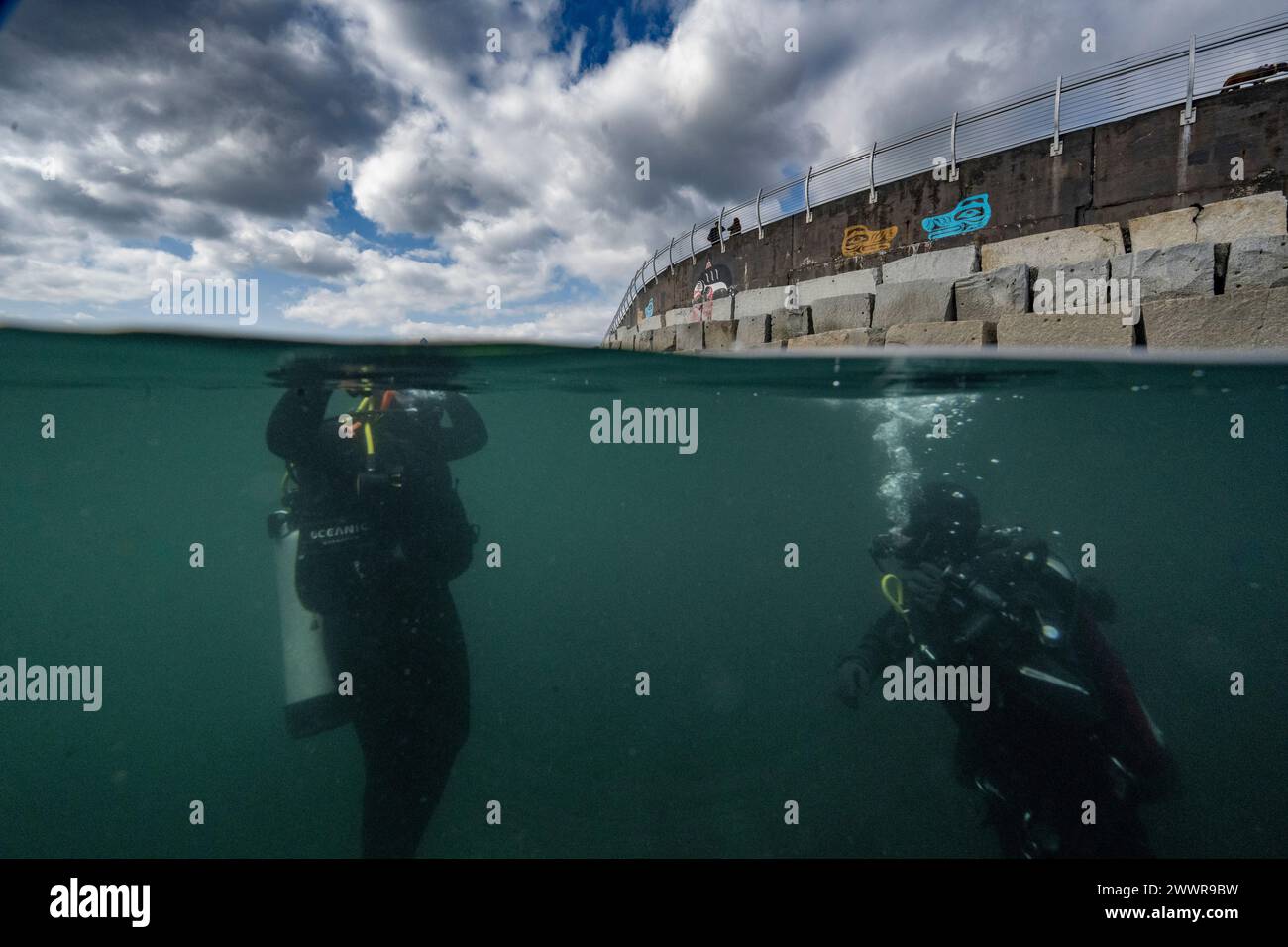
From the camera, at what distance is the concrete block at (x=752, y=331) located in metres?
11.0

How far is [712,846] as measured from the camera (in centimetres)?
873

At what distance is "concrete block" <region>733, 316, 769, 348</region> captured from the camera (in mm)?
10953

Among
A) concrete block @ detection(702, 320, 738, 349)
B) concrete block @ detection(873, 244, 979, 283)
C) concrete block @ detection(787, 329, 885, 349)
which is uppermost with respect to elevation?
concrete block @ detection(873, 244, 979, 283)

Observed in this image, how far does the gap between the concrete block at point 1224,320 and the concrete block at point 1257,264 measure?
0.37 feet

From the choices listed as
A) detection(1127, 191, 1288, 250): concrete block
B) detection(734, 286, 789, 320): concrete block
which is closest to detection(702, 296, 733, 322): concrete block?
detection(734, 286, 789, 320): concrete block

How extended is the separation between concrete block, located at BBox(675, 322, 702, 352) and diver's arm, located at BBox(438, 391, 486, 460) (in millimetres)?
6747

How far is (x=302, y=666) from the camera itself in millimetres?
6207

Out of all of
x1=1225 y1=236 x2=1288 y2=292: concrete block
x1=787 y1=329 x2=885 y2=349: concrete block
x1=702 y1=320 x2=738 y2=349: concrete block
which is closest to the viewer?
x1=1225 y1=236 x2=1288 y2=292: concrete block

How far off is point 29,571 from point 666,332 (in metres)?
62.0

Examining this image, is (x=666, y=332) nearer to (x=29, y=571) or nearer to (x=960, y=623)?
(x=960, y=623)
